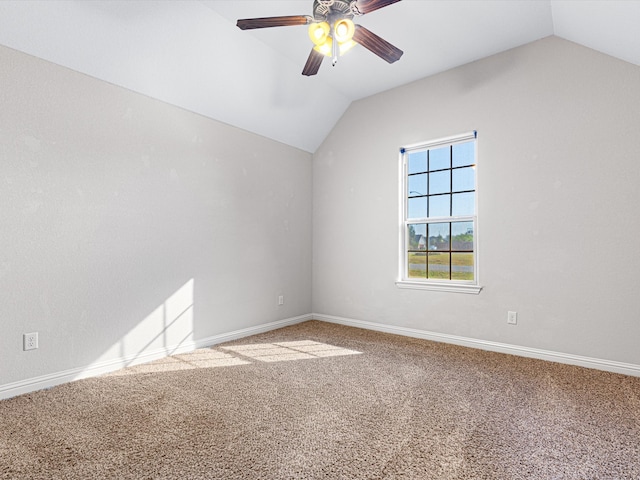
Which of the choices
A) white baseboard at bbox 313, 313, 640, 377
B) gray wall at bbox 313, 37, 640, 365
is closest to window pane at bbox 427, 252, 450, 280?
gray wall at bbox 313, 37, 640, 365

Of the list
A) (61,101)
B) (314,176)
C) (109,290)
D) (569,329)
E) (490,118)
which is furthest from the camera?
(314,176)

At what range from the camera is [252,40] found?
3135mm

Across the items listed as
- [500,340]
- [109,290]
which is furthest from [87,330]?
[500,340]

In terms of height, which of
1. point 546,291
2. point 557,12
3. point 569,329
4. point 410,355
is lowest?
point 410,355

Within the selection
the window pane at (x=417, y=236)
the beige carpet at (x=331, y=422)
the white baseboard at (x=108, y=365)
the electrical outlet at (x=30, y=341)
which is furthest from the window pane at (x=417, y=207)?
the electrical outlet at (x=30, y=341)

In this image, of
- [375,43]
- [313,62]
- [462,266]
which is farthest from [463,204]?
[313,62]

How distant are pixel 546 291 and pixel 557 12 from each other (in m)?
2.24

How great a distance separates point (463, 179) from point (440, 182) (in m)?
0.24

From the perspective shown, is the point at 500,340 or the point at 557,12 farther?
the point at 500,340

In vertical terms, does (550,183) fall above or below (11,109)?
below

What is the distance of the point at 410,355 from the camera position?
319 centimetres

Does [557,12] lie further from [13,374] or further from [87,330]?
[13,374]

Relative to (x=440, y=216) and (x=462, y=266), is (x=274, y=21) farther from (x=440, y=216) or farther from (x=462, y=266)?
(x=462, y=266)

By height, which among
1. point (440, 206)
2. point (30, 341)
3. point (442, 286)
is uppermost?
point (440, 206)
